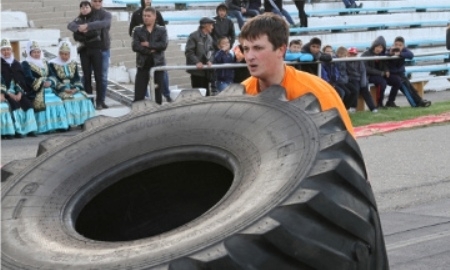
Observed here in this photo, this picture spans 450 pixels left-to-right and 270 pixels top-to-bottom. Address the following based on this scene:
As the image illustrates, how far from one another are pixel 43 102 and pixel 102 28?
7.83 ft

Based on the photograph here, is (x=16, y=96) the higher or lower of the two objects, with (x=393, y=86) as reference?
higher

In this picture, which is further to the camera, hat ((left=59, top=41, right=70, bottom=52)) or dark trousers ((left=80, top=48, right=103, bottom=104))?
dark trousers ((left=80, top=48, right=103, bottom=104))

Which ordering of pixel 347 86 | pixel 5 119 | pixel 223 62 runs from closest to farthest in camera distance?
pixel 5 119, pixel 223 62, pixel 347 86

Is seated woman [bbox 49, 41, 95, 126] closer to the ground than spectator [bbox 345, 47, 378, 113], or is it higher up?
higher up

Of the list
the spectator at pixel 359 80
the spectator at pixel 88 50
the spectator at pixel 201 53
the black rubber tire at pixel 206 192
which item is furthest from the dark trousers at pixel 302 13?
the black rubber tire at pixel 206 192

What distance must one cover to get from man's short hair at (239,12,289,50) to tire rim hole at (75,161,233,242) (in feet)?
2.27

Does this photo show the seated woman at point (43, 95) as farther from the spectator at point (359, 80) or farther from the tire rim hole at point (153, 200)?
the tire rim hole at point (153, 200)

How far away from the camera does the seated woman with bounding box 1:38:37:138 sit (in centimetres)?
1470

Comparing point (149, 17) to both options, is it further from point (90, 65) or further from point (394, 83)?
point (394, 83)

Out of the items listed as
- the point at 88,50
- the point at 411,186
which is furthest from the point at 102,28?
the point at 411,186

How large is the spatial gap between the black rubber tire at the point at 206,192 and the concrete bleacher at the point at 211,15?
1283 cm

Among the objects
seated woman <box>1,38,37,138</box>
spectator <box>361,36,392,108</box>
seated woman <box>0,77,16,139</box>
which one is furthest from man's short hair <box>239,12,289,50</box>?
Answer: spectator <box>361,36,392,108</box>

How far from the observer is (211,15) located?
73.6 ft

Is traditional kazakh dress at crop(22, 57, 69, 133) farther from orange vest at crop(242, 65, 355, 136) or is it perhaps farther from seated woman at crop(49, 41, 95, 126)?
orange vest at crop(242, 65, 355, 136)
